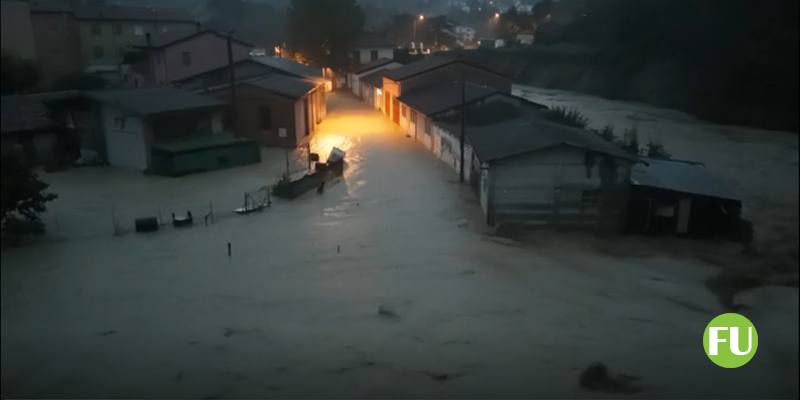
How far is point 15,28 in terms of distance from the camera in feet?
10.3

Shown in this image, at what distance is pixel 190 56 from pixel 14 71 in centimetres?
2204

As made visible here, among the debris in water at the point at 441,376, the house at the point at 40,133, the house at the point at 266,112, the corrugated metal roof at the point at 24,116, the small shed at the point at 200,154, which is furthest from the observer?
the house at the point at 266,112

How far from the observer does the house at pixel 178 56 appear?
76.9 feet

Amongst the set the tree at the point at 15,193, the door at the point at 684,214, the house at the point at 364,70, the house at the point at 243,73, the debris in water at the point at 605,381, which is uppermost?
the house at the point at 364,70

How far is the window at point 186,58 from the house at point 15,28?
72.8 feet

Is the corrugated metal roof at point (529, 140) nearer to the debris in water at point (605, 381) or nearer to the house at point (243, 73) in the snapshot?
the debris in water at point (605, 381)

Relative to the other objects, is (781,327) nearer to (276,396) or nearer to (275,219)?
(276,396)

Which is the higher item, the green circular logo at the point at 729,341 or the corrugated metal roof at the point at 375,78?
the corrugated metal roof at the point at 375,78

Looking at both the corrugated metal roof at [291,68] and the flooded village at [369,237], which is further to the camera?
the corrugated metal roof at [291,68]

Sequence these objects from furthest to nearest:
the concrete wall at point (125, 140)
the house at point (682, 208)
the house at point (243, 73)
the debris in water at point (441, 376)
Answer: the house at point (243, 73) → the concrete wall at point (125, 140) → the house at point (682, 208) → the debris in water at point (441, 376)

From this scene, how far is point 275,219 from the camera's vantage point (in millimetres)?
10469

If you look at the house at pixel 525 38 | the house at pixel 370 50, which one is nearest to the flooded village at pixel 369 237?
the house at pixel 370 50

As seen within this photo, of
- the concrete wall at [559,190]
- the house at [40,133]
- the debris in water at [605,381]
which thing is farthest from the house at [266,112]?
the debris in water at [605,381]

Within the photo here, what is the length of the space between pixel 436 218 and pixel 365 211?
1495 mm
